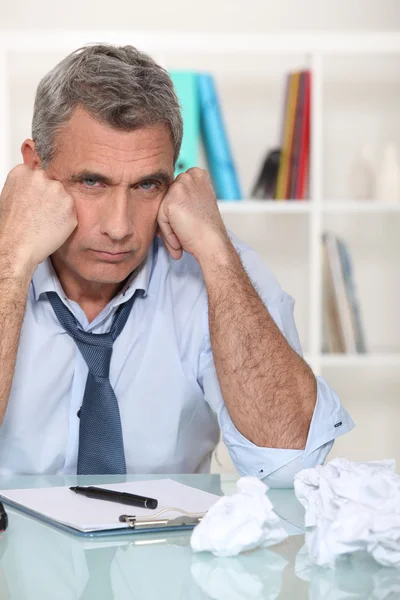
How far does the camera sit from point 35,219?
1651mm

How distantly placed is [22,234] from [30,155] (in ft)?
0.73

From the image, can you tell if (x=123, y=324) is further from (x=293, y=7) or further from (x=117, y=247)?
(x=293, y=7)

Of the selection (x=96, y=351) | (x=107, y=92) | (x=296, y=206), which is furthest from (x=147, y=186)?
(x=296, y=206)

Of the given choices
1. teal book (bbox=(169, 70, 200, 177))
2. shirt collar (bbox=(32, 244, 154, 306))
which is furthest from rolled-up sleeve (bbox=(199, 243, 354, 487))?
teal book (bbox=(169, 70, 200, 177))

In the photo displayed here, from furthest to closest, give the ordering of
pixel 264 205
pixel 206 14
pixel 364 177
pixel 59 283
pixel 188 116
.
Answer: pixel 206 14, pixel 364 177, pixel 264 205, pixel 188 116, pixel 59 283

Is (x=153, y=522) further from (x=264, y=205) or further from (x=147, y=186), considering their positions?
(x=264, y=205)

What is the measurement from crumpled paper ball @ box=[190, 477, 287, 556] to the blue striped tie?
633mm

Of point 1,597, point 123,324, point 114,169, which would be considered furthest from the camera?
point 123,324

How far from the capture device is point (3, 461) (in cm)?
164

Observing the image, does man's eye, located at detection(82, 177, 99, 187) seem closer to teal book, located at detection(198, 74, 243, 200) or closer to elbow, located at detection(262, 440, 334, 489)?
elbow, located at detection(262, 440, 334, 489)

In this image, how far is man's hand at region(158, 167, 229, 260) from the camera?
1731 millimetres

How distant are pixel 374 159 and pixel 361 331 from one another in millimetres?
636

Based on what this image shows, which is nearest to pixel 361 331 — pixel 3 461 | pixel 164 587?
pixel 3 461

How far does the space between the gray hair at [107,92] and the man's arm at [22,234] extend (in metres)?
0.07
